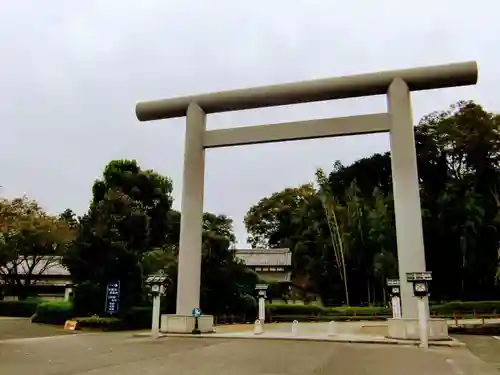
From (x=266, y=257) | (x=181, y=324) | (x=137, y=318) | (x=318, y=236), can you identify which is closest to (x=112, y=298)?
(x=137, y=318)

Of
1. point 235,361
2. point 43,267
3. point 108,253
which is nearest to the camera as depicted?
point 235,361

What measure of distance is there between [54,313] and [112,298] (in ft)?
10.5

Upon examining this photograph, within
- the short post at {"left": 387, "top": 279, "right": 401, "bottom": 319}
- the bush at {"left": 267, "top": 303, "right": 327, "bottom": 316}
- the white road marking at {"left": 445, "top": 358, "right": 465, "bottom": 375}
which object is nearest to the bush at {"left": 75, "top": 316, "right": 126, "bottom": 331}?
the short post at {"left": 387, "top": 279, "right": 401, "bottom": 319}

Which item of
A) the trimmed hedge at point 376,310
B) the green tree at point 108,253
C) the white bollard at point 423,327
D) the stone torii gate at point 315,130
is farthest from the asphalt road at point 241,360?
the trimmed hedge at point 376,310

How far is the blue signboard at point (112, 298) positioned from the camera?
2042 cm

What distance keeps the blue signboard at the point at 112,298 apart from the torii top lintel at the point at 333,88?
758cm

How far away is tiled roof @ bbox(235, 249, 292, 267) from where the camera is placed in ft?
120

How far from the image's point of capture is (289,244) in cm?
4166

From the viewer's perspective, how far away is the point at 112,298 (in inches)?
810

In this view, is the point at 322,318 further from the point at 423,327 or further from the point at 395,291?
the point at 423,327

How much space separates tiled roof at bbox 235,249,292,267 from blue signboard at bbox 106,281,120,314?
636 inches

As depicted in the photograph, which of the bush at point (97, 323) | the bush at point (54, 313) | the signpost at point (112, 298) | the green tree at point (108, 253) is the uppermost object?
the green tree at point (108, 253)

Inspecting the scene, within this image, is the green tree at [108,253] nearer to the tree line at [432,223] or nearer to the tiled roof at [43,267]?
the tiled roof at [43,267]

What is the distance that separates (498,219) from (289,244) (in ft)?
58.4
